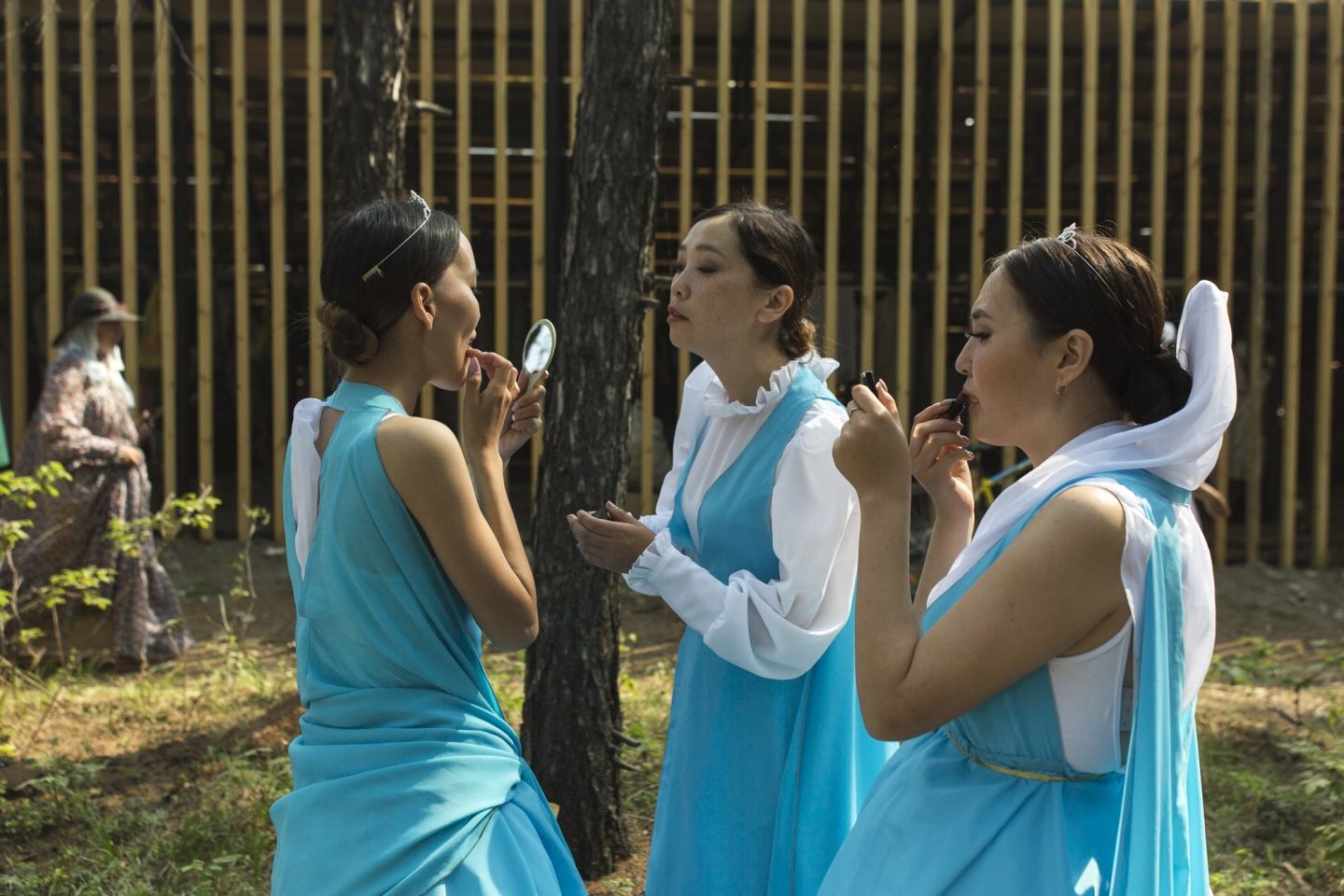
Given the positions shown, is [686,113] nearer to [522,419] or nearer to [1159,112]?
[1159,112]

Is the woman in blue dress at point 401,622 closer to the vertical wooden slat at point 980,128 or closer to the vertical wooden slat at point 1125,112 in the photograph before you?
the vertical wooden slat at point 980,128

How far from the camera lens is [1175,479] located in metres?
1.49

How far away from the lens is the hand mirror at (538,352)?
218cm

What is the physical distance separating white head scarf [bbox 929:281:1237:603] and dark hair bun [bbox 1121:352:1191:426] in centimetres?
2

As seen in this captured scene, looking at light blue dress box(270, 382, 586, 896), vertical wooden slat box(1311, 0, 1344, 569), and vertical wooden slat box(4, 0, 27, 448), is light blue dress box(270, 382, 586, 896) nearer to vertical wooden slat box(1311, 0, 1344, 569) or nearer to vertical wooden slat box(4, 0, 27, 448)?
vertical wooden slat box(4, 0, 27, 448)

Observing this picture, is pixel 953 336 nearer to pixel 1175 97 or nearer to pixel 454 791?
pixel 1175 97

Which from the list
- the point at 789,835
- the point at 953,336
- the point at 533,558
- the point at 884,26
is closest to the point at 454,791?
the point at 789,835

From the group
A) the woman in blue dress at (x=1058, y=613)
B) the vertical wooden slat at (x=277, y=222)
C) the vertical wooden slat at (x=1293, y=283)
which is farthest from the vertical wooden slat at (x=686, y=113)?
the woman in blue dress at (x=1058, y=613)

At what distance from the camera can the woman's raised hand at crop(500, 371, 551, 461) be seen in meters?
2.14

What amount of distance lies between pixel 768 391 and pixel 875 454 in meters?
0.78

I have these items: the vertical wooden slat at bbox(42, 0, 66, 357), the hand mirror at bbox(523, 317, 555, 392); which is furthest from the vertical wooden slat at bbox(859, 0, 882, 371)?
the hand mirror at bbox(523, 317, 555, 392)

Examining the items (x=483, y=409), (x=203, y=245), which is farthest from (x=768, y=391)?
(x=203, y=245)

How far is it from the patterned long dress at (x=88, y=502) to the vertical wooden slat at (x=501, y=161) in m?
2.91

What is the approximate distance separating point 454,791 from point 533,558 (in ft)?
5.28
